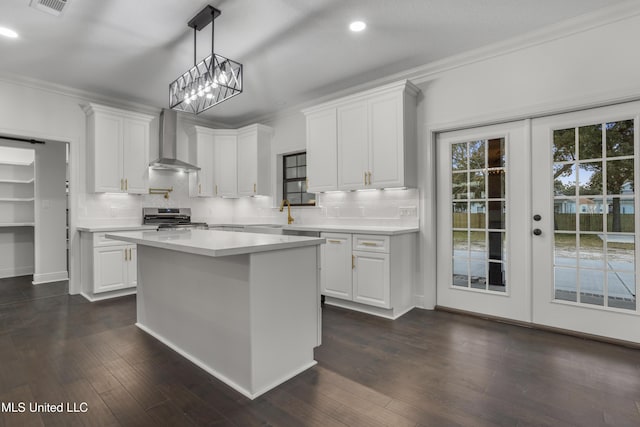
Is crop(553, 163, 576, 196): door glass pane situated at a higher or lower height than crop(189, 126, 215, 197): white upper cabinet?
lower

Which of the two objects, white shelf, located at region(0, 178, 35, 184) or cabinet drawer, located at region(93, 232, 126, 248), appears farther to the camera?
white shelf, located at region(0, 178, 35, 184)

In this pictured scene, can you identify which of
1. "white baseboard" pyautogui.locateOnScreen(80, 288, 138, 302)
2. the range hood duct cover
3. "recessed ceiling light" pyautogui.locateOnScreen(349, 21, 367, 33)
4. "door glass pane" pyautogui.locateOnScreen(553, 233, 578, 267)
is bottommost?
"white baseboard" pyautogui.locateOnScreen(80, 288, 138, 302)

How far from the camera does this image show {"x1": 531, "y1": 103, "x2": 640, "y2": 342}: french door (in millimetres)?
2727

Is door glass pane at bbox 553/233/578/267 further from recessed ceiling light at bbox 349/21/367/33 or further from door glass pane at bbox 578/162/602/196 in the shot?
recessed ceiling light at bbox 349/21/367/33

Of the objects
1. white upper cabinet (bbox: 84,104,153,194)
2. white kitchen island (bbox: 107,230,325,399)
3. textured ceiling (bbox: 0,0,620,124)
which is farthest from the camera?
white upper cabinet (bbox: 84,104,153,194)

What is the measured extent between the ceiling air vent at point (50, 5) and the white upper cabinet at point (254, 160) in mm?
2920

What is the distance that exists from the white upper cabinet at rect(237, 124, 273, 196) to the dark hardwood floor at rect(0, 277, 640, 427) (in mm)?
2836

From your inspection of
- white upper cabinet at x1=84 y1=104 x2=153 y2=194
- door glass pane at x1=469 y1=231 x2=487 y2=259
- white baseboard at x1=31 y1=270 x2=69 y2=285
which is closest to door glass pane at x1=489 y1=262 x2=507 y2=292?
door glass pane at x1=469 y1=231 x2=487 y2=259

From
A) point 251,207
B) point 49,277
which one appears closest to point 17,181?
point 49,277

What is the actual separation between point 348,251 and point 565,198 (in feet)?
6.87

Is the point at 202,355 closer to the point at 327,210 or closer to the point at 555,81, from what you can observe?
the point at 327,210

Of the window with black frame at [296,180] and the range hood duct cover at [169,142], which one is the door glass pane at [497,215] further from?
the range hood duct cover at [169,142]

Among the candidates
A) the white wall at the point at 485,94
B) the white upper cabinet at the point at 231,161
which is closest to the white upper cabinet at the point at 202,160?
the white upper cabinet at the point at 231,161

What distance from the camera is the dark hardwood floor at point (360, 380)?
1.79m
